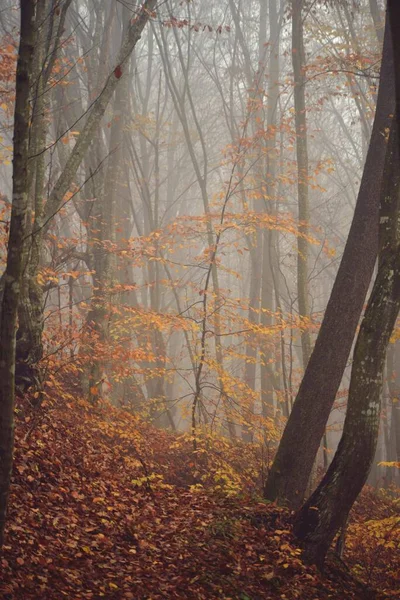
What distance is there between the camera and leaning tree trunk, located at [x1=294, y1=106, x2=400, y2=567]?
6.11 metres

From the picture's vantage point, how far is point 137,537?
19.8 feet

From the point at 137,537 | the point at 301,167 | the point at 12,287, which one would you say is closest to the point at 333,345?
the point at 137,537

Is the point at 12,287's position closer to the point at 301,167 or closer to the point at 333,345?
the point at 333,345

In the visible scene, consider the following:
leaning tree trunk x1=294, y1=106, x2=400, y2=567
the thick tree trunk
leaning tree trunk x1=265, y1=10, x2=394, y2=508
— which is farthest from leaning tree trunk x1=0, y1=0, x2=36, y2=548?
the thick tree trunk

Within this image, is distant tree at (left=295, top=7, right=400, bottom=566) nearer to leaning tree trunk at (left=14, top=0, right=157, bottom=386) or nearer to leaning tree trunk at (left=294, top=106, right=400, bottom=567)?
leaning tree trunk at (left=294, top=106, right=400, bottom=567)

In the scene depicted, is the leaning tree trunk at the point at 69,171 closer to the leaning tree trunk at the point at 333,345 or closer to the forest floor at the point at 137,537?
the forest floor at the point at 137,537

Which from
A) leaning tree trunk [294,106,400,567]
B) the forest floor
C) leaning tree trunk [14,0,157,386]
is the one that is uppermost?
leaning tree trunk [14,0,157,386]

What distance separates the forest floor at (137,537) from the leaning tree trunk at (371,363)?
1.02m

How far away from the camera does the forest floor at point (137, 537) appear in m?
4.98

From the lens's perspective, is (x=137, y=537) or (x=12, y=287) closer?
(x=12, y=287)

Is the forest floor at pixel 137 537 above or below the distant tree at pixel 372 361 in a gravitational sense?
below

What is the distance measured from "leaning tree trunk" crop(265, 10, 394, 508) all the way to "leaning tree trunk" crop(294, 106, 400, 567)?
1.61m

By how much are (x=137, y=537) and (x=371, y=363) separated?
10.9 ft

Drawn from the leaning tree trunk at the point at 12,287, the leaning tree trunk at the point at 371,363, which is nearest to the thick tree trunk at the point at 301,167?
the leaning tree trunk at the point at 371,363
